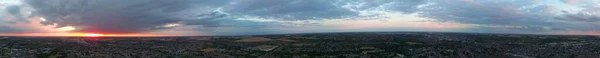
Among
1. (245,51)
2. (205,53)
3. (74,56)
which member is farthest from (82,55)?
(245,51)

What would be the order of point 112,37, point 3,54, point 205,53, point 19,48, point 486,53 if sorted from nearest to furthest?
point 3,54
point 205,53
point 19,48
point 486,53
point 112,37

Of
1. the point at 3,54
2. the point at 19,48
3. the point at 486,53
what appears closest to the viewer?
the point at 3,54

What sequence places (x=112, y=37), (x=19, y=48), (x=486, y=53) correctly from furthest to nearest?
1. (x=112, y=37)
2. (x=486, y=53)
3. (x=19, y=48)

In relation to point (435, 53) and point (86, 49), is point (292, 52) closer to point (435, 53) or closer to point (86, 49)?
point (435, 53)

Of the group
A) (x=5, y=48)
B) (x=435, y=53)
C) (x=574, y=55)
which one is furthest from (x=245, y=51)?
(x=574, y=55)

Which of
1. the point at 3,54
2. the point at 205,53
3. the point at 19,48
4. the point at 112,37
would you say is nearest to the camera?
the point at 3,54

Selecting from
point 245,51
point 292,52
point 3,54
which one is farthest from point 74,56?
point 292,52

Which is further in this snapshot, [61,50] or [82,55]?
[61,50]

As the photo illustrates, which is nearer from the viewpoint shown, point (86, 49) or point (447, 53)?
point (86, 49)

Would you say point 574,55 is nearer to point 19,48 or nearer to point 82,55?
point 82,55
